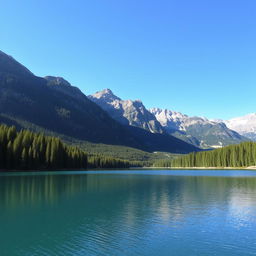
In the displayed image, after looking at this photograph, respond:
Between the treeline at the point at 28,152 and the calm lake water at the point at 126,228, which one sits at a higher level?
the treeline at the point at 28,152

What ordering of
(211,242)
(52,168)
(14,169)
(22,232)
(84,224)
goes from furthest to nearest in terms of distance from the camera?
(52,168) → (14,169) → (84,224) → (22,232) → (211,242)

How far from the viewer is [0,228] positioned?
28.4 m

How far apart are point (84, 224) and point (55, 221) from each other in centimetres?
393

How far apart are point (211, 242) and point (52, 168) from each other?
14924cm

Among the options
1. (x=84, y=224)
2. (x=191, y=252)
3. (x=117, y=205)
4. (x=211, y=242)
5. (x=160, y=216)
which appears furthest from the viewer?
(x=117, y=205)

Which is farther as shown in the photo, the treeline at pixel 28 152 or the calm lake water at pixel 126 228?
the treeline at pixel 28 152

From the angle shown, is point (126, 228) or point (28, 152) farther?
point (28, 152)

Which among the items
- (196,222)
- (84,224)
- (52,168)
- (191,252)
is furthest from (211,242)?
(52,168)

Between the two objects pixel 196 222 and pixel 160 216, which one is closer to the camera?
pixel 196 222

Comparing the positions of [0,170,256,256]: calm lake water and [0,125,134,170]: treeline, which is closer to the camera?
[0,170,256,256]: calm lake water

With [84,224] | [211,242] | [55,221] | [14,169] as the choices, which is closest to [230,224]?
[211,242]

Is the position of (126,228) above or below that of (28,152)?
below

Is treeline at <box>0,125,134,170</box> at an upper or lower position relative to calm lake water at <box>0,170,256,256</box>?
upper

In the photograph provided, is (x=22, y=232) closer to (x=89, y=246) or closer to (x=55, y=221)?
(x=55, y=221)
